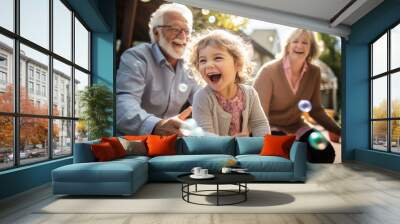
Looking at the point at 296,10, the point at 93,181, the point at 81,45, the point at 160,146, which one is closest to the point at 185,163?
the point at 160,146

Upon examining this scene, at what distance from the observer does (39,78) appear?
5.31 meters

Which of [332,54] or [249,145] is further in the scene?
[332,54]

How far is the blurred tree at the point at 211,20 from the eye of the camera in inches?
307

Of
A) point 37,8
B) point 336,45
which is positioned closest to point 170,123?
point 37,8

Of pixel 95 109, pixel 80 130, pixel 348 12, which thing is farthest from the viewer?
pixel 80 130

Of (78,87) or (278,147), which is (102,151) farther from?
(278,147)

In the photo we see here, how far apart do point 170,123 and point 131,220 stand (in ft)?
14.2

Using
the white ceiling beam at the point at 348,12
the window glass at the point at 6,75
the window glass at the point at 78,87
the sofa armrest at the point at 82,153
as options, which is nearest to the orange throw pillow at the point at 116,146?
the sofa armrest at the point at 82,153

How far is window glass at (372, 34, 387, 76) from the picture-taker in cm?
764

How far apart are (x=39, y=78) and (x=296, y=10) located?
468 centimetres

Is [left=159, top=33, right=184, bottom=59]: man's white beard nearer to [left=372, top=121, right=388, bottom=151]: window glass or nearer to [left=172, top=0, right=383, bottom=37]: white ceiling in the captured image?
[left=172, top=0, right=383, bottom=37]: white ceiling

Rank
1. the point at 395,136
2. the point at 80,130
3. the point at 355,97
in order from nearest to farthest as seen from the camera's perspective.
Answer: the point at 80,130 < the point at 395,136 < the point at 355,97

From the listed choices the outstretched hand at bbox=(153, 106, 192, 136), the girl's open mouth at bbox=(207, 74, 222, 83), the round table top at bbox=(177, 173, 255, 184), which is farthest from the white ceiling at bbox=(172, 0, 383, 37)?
the round table top at bbox=(177, 173, 255, 184)

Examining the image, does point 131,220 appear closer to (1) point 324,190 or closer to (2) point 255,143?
(1) point 324,190
